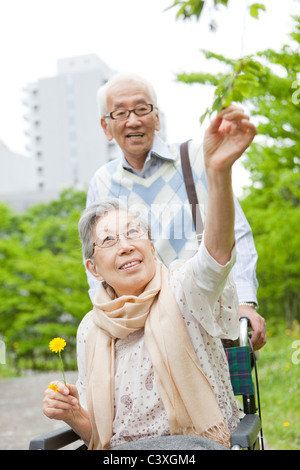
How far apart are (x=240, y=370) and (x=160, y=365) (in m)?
0.54

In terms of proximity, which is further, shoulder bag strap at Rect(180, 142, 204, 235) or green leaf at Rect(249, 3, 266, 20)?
shoulder bag strap at Rect(180, 142, 204, 235)

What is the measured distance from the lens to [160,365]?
2020 millimetres

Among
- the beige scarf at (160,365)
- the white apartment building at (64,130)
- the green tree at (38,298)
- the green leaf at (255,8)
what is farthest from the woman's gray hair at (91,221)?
the white apartment building at (64,130)

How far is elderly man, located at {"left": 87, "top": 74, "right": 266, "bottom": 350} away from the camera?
8.86ft

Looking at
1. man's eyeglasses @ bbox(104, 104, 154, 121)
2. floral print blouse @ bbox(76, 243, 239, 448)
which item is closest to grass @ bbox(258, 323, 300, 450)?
man's eyeglasses @ bbox(104, 104, 154, 121)

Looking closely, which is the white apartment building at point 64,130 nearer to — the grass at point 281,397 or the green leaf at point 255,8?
the grass at point 281,397

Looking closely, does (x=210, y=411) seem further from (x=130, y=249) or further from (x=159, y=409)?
(x=130, y=249)

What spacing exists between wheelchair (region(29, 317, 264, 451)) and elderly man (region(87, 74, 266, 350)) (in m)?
0.18

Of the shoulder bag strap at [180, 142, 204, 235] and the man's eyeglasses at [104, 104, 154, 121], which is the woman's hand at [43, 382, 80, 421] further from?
the man's eyeglasses at [104, 104, 154, 121]

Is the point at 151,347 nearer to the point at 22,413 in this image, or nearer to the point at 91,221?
the point at 91,221

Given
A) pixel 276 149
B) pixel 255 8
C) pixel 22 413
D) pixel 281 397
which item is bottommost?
pixel 22 413

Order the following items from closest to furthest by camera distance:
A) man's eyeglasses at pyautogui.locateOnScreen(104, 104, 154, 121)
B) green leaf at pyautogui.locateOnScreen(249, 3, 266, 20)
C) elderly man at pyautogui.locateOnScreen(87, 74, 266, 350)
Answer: green leaf at pyautogui.locateOnScreen(249, 3, 266, 20), elderly man at pyautogui.locateOnScreen(87, 74, 266, 350), man's eyeglasses at pyautogui.locateOnScreen(104, 104, 154, 121)

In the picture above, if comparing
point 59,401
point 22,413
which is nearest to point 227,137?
point 59,401

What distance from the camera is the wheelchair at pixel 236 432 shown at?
191cm
